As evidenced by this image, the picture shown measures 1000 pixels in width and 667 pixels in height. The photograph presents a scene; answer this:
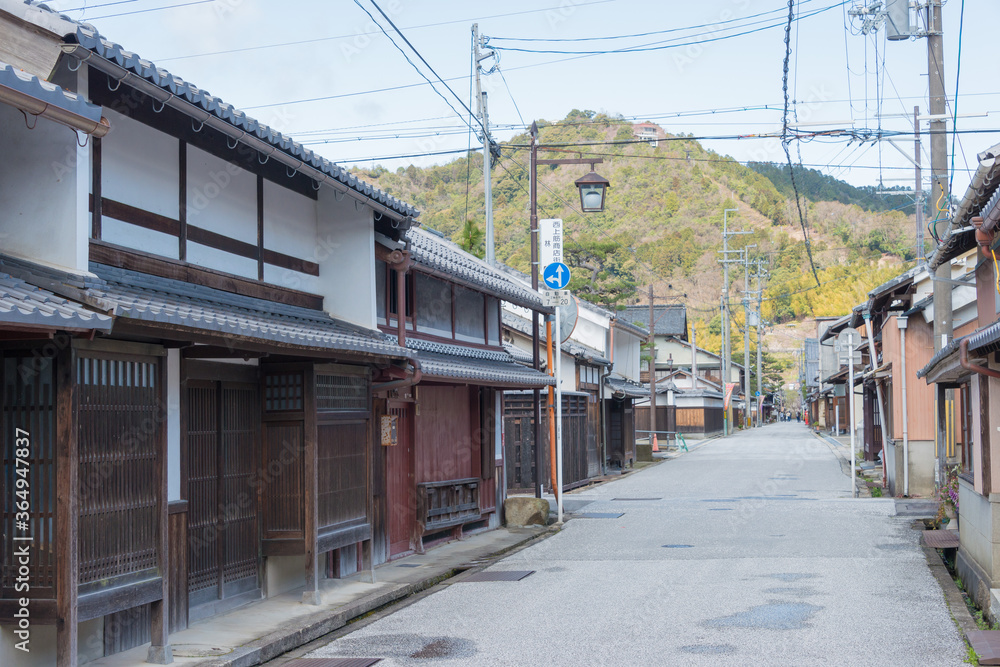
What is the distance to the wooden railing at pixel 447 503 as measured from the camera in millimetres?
16031

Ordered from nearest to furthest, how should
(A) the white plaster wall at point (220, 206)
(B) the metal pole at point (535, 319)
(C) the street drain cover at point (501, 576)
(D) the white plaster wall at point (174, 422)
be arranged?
(D) the white plaster wall at point (174, 422)
(A) the white plaster wall at point (220, 206)
(C) the street drain cover at point (501, 576)
(B) the metal pole at point (535, 319)

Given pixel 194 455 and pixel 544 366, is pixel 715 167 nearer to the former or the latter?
pixel 544 366

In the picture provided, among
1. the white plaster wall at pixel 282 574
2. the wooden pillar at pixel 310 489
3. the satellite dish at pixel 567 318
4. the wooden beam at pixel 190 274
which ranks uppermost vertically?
the satellite dish at pixel 567 318

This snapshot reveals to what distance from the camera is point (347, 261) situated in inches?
516

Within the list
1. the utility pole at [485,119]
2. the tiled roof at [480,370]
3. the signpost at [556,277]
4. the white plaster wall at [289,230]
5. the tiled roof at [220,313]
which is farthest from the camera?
the utility pole at [485,119]

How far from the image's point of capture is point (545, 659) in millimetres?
8680

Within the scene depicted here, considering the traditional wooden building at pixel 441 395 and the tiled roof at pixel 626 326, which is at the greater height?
the tiled roof at pixel 626 326

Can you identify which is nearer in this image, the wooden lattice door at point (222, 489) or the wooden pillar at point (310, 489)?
the wooden lattice door at point (222, 489)

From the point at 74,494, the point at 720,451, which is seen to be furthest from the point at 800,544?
the point at 720,451

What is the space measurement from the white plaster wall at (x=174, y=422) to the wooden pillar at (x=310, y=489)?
5.71 feet

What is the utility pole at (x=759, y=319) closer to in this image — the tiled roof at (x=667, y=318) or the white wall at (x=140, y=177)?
the tiled roof at (x=667, y=318)

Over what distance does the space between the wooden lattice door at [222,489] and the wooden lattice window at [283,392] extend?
156 millimetres

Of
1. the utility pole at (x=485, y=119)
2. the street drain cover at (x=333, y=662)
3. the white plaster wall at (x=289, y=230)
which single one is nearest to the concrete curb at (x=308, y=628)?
the street drain cover at (x=333, y=662)

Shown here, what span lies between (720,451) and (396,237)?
122ft
